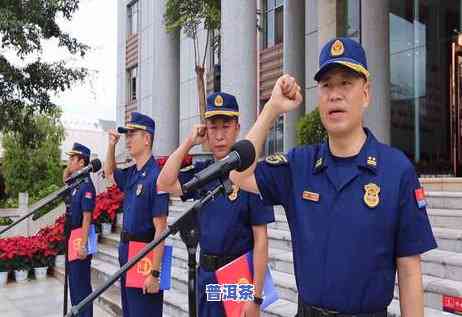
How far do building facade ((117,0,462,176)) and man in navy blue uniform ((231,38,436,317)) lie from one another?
22.7 feet

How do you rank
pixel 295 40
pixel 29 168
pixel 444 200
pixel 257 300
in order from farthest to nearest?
pixel 29 168, pixel 295 40, pixel 444 200, pixel 257 300

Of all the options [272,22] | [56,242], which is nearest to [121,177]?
[56,242]

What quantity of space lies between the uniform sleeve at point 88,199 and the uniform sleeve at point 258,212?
308 cm

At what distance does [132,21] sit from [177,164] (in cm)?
2476

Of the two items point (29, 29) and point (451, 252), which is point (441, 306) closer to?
point (451, 252)

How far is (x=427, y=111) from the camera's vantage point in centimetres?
1142

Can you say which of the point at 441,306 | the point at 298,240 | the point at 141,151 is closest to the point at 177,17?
the point at 141,151

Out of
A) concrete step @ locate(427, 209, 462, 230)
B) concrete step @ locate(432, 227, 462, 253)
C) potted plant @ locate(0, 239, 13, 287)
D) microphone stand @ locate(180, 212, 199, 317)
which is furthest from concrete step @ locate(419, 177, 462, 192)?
potted plant @ locate(0, 239, 13, 287)

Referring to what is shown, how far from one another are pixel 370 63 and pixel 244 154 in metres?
7.79

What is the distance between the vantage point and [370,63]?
8.98 meters

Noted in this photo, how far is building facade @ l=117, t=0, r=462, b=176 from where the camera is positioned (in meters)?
8.87

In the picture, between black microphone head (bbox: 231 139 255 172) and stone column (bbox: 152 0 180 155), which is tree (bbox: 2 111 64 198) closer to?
stone column (bbox: 152 0 180 155)

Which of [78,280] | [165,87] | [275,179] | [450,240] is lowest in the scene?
[78,280]

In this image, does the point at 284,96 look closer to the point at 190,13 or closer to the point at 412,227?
the point at 412,227
